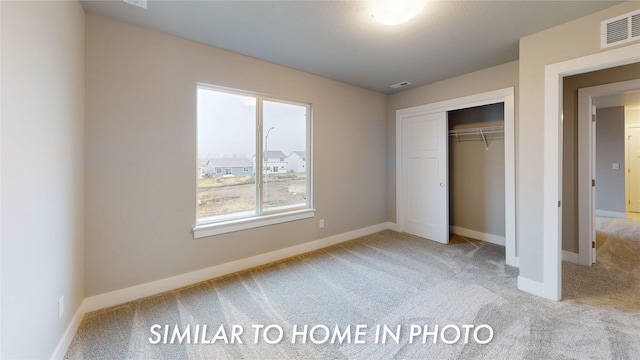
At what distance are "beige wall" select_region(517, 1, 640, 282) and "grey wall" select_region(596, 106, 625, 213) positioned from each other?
5383 mm

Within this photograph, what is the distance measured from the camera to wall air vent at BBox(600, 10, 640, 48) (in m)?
1.97

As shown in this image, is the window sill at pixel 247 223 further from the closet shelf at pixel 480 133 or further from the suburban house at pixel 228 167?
the closet shelf at pixel 480 133

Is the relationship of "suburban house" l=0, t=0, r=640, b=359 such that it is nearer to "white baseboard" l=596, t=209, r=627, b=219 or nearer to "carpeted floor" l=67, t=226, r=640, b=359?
"carpeted floor" l=67, t=226, r=640, b=359

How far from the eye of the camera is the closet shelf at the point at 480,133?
3.94m

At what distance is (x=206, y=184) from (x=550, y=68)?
3.54m

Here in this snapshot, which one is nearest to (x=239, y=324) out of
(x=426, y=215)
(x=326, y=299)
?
(x=326, y=299)

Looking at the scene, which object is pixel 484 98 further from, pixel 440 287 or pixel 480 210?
pixel 440 287

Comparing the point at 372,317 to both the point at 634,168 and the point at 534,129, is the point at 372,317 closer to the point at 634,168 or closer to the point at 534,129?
the point at 534,129

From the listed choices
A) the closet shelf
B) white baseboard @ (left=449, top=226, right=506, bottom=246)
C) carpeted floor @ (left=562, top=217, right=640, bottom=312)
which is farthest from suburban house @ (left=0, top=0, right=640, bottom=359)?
the closet shelf

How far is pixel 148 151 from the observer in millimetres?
2441

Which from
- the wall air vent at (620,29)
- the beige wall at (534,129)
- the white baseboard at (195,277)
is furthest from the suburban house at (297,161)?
the wall air vent at (620,29)

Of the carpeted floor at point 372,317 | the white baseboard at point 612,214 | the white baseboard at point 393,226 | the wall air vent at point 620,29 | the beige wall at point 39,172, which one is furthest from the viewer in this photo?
the white baseboard at point 612,214

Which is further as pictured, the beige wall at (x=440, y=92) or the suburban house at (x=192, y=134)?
the beige wall at (x=440, y=92)

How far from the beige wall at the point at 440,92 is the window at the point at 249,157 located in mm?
1781
